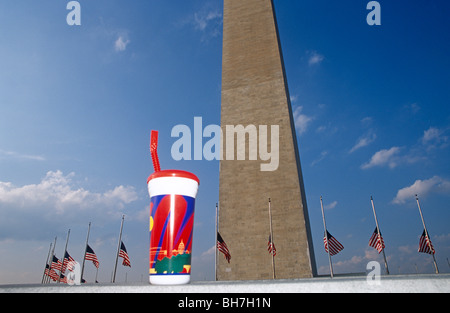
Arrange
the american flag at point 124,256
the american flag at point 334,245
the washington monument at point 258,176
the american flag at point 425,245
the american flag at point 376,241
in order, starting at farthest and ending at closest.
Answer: the washington monument at point 258,176 → the american flag at point 124,256 → the american flag at point 334,245 → the american flag at point 376,241 → the american flag at point 425,245

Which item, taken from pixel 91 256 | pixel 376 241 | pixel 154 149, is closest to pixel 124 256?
pixel 91 256

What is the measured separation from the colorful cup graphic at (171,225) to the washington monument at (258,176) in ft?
44.8

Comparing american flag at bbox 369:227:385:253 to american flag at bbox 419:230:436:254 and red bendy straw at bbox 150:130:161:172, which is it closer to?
american flag at bbox 419:230:436:254

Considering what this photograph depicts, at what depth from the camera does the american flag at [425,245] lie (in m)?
13.9

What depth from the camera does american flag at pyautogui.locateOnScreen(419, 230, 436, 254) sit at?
13.9 meters

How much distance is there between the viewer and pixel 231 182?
1881 cm

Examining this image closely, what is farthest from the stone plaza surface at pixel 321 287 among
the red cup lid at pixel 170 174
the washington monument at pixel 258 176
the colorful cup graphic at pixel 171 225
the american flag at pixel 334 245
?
the washington monument at pixel 258 176

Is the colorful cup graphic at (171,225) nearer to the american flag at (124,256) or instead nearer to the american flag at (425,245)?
the american flag at (124,256)

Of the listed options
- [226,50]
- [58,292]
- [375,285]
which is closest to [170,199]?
[58,292]

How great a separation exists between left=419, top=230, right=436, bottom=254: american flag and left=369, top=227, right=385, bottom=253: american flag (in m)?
1.99

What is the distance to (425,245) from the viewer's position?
1409 cm
